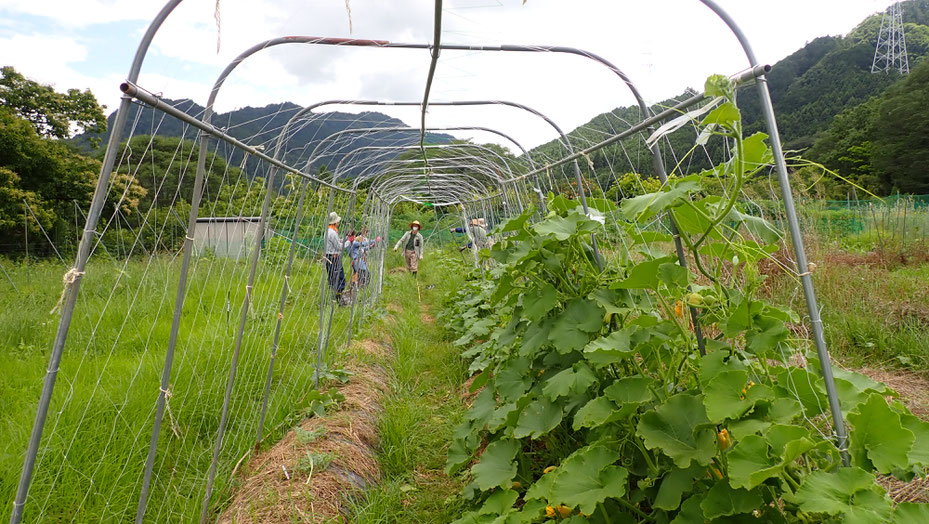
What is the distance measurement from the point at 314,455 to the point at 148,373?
129 centimetres

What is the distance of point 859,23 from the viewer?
41.8 m

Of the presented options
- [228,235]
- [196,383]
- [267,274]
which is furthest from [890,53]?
[196,383]

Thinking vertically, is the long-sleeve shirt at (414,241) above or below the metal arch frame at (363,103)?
below

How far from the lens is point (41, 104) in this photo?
44.7 feet

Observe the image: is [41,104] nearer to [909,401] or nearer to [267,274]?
[267,274]

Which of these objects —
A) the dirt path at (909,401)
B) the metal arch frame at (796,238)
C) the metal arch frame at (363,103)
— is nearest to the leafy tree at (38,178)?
the metal arch frame at (363,103)

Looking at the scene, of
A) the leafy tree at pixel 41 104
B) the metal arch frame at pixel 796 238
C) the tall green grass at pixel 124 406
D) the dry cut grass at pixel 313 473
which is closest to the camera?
the metal arch frame at pixel 796 238

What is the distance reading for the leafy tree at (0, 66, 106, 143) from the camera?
13.2 metres

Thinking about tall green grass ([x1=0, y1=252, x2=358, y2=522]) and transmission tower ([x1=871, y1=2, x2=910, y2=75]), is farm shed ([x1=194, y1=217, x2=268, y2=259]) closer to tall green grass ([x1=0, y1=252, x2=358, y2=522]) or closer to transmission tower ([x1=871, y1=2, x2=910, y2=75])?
tall green grass ([x1=0, y1=252, x2=358, y2=522])

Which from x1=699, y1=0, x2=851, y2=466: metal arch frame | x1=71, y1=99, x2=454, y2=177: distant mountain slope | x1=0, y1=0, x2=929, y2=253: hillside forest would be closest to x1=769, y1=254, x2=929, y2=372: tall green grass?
x1=0, y1=0, x2=929, y2=253: hillside forest

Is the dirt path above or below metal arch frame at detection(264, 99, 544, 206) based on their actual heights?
below

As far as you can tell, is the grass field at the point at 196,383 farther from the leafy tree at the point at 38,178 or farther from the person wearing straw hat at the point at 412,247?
the leafy tree at the point at 38,178

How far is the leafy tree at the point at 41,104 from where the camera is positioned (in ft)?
43.2

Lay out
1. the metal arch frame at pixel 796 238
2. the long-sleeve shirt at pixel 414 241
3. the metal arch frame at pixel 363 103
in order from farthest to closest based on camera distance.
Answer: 1. the long-sleeve shirt at pixel 414 241
2. the metal arch frame at pixel 363 103
3. the metal arch frame at pixel 796 238
